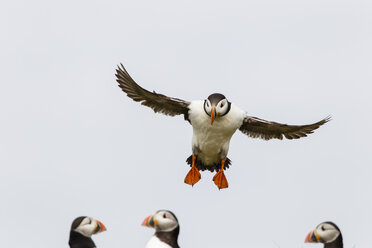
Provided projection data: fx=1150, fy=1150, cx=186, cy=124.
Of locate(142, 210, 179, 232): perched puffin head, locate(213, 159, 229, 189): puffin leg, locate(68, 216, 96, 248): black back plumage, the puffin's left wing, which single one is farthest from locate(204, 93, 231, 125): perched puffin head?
locate(68, 216, 96, 248): black back plumage

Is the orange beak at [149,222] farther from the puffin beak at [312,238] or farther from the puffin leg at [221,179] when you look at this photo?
the puffin leg at [221,179]

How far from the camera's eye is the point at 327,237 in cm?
1488

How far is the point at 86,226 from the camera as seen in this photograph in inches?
589

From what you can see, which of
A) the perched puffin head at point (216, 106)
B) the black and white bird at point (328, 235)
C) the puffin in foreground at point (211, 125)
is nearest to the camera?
the black and white bird at point (328, 235)

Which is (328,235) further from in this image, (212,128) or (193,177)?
(193,177)

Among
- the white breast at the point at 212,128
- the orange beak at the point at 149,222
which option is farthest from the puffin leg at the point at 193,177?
the orange beak at the point at 149,222

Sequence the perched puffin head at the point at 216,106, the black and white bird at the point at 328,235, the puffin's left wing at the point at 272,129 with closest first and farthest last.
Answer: the black and white bird at the point at 328,235, the perched puffin head at the point at 216,106, the puffin's left wing at the point at 272,129

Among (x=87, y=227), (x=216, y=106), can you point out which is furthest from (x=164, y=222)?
(x=216, y=106)

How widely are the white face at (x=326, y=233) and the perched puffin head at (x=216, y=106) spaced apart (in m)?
4.82

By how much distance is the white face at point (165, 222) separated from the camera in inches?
590

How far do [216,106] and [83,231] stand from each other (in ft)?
16.7

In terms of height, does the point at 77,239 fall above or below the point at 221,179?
below

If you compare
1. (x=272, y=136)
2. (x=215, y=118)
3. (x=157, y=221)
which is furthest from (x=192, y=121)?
(x=157, y=221)

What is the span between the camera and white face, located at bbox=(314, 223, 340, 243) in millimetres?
14836
